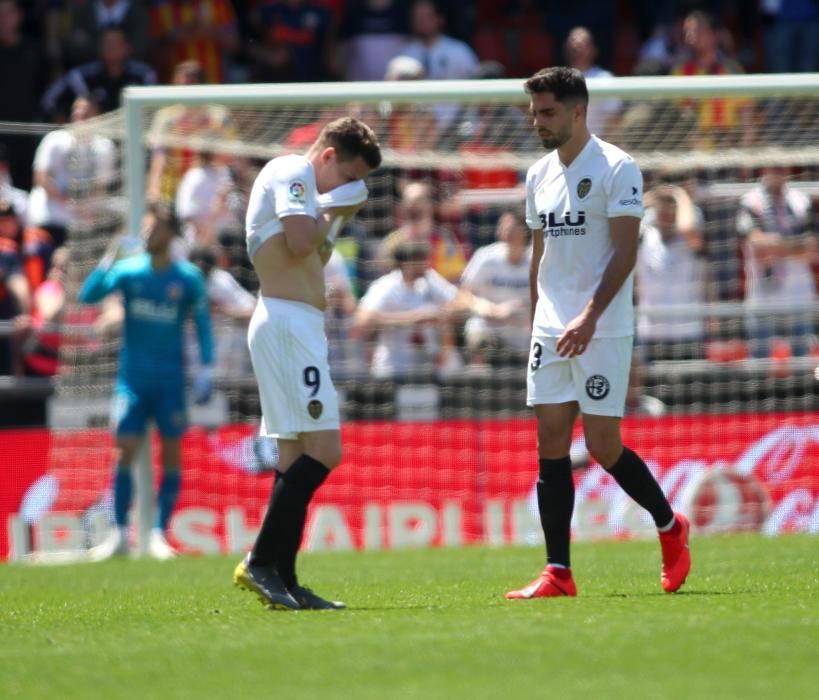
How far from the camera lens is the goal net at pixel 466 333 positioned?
44.8ft

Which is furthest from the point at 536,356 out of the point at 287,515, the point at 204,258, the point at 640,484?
the point at 204,258

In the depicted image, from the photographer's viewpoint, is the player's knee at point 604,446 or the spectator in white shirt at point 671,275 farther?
the spectator in white shirt at point 671,275

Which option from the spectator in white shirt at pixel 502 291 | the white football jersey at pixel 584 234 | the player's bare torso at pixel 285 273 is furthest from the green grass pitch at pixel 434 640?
the spectator in white shirt at pixel 502 291

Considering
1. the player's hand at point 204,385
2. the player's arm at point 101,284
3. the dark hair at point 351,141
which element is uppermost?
the dark hair at point 351,141

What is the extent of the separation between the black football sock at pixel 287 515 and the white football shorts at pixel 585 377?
112 centimetres

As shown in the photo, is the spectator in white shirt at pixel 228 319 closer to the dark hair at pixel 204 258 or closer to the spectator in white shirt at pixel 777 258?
the dark hair at pixel 204 258

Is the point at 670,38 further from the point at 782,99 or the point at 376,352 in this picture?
the point at 376,352

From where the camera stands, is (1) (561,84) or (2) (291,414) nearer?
(2) (291,414)

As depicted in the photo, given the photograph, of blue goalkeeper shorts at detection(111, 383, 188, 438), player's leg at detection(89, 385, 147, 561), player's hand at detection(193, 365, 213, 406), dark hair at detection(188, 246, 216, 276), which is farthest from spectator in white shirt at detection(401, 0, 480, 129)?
player's leg at detection(89, 385, 147, 561)

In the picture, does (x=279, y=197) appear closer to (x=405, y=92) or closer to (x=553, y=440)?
(x=553, y=440)

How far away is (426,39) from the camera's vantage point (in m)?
18.4

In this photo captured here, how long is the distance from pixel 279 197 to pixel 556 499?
6.41 feet

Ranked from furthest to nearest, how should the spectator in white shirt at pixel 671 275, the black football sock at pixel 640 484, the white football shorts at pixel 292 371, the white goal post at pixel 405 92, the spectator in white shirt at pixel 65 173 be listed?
the spectator in white shirt at pixel 65 173, the spectator in white shirt at pixel 671 275, the white goal post at pixel 405 92, the black football sock at pixel 640 484, the white football shorts at pixel 292 371

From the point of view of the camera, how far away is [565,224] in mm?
7855
